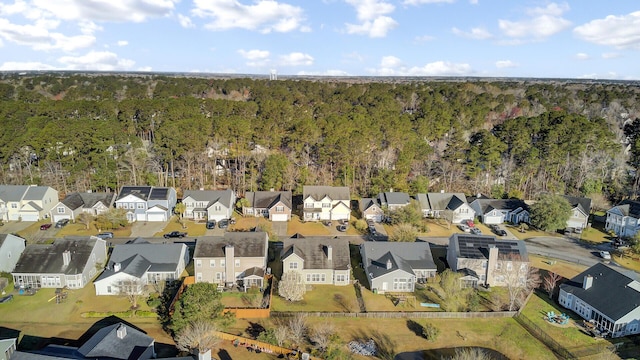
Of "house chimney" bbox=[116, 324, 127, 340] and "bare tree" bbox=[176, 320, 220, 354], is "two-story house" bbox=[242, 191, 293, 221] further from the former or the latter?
"house chimney" bbox=[116, 324, 127, 340]

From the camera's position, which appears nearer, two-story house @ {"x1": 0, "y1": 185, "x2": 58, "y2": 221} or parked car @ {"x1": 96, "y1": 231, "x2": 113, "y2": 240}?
parked car @ {"x1": 96, "y1": 231, "x2": 113, "y2": 240}

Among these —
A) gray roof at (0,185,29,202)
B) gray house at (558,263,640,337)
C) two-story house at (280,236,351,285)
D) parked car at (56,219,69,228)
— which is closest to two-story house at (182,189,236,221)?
parked car at (56,219,69,228)

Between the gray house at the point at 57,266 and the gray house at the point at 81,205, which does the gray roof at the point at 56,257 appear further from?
the gray house at the point at 81,205

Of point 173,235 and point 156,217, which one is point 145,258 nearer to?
point 173,235

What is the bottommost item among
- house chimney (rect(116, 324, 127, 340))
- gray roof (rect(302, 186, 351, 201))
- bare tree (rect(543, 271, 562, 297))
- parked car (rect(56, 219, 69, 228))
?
bare tree (rect(543, 271, 562, 297))

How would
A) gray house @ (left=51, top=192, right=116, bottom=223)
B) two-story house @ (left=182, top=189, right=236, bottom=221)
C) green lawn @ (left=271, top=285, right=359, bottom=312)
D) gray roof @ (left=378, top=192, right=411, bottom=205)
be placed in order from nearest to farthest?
1. green lawn @ (left=271, top=285, right=359, bottom=312)
2. gray house @ (left=51, top=192, right=116, bottom=223)
3. two-story house @ (left=182, top=189, right=236, bottom=221)
4. gray roof @ (left=378, top=192, right=411, bottom=205)

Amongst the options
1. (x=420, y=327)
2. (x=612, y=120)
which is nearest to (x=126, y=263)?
(x=420, y=327)

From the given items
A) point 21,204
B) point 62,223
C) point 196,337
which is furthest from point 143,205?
point 196,337

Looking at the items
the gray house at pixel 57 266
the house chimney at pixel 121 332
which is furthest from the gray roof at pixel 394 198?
the house chimney at pixel 121 332
